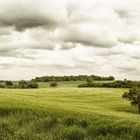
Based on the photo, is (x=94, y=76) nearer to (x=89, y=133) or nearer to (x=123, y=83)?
(x=123, y=83)

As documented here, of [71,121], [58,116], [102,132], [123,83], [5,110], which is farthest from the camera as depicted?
[123,83]

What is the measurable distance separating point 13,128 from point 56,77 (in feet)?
548

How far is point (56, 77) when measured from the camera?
603ft

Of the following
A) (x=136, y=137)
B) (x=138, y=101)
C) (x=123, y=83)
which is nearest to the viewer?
(x=136, y=137)

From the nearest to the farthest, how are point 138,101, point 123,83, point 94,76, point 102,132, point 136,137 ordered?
point 136,137, point 102,132, point 138,101, point 123,83, point 94,76

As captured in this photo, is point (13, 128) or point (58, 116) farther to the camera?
point (58, 116)

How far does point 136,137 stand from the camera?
15031mm

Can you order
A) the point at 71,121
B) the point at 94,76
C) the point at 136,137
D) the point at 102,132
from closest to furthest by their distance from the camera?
the point at 136,137 → the point at 102,132 → the point at 71,121 → the point at 94,76

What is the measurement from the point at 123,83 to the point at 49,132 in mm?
114090

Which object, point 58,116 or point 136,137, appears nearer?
point 136,137

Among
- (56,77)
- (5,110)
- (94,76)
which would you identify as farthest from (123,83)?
(5,110)

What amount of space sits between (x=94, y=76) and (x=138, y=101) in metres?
112

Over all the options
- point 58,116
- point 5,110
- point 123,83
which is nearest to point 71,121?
point 58,116

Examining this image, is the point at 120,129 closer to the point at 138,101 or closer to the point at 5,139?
the point at 5,139
